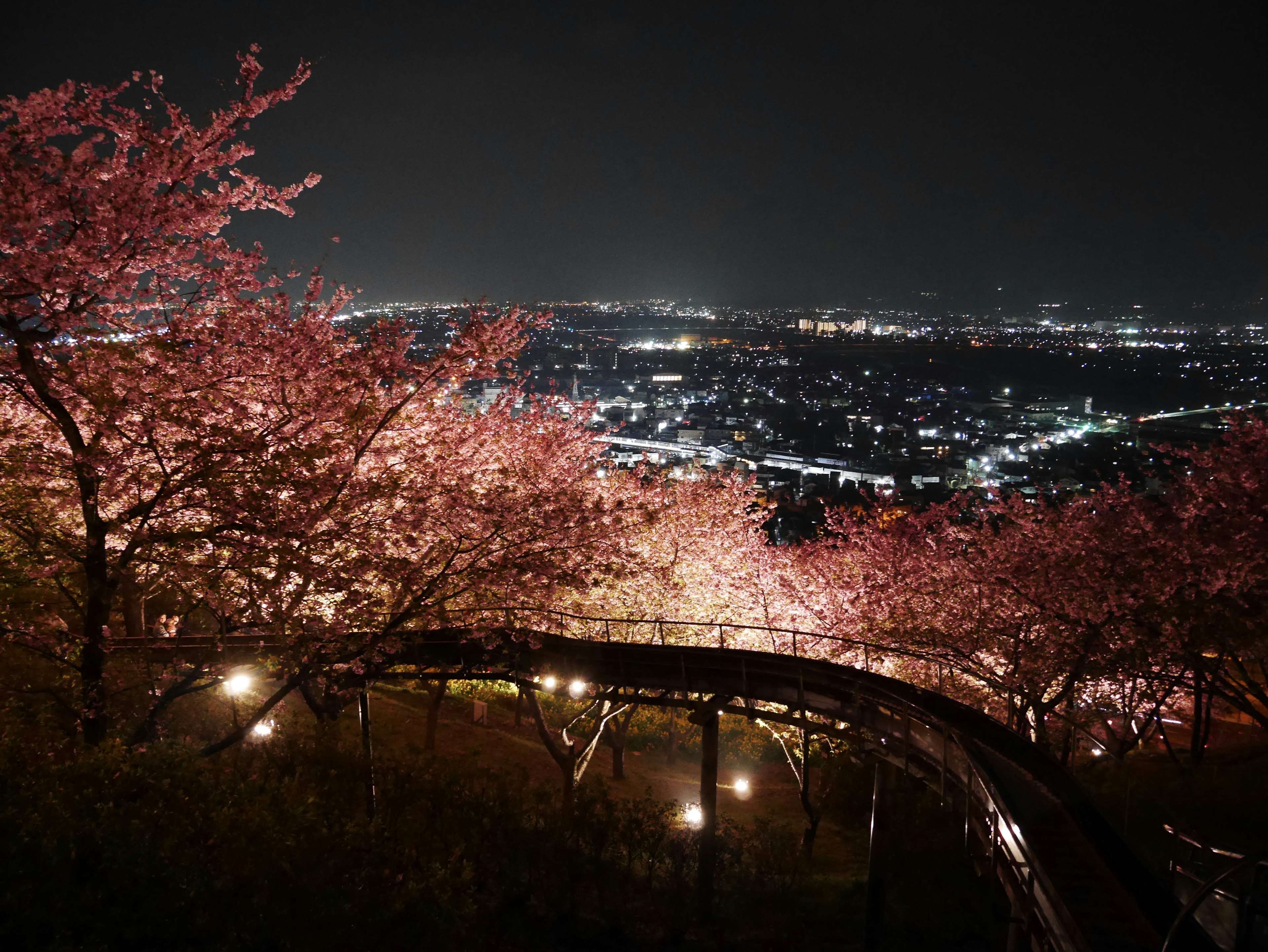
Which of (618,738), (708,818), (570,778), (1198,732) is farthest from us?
(618,738)

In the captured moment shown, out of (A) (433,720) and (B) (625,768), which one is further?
(B) (625,768)

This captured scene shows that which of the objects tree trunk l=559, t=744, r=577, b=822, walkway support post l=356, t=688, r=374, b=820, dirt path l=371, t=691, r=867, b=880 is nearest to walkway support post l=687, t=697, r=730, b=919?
tree trunk l=559, t=744, r=577, b=822

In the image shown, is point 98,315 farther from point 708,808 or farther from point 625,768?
point 625,768

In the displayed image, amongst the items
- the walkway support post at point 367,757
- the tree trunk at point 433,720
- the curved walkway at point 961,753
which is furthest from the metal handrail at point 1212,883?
the tree trunk at point 433,720

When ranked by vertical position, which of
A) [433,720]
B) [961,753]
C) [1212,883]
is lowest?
[433,720]

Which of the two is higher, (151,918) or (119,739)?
(119,739)

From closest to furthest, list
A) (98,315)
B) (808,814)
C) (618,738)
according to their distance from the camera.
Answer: (98,315) → (808,814) → (618,738)

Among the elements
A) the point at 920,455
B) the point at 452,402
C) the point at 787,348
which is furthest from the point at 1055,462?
the point at 787,348

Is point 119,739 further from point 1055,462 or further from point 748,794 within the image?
point 1055,462

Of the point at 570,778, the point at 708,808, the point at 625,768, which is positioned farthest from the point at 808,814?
the point at 625,768
